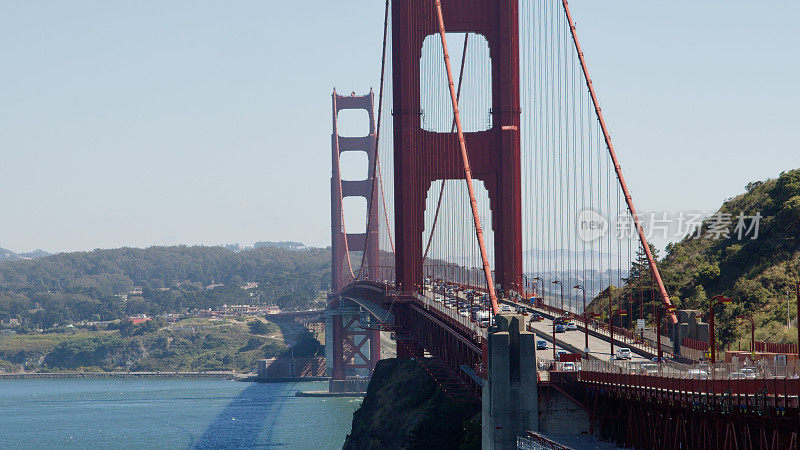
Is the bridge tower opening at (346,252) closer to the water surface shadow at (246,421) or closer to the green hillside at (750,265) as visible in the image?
the water surface shadow at (246,421)

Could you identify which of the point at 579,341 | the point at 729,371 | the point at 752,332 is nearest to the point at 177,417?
the point at 579,341

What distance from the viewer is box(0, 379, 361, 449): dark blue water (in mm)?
93750

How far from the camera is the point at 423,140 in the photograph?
64.0 metres

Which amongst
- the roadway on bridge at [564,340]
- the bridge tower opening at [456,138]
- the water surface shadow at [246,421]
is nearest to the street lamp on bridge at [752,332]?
the roadway on bridge at [564,340]

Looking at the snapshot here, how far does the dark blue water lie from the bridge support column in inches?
2045

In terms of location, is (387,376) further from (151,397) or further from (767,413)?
(151,397)

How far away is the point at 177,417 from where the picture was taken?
4496 inches

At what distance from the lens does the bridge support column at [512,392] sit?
3578 cm

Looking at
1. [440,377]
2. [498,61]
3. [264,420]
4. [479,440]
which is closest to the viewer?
[479,440]

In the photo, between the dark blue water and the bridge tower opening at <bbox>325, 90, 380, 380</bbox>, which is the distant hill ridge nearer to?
the dark blue water

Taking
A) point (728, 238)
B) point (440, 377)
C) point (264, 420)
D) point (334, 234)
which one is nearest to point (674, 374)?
point (440, 377)

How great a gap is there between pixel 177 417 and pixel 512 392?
83073 mm

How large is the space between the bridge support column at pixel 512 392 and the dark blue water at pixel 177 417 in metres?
51.9

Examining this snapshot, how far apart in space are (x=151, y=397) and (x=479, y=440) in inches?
4305
